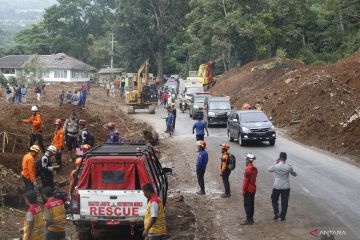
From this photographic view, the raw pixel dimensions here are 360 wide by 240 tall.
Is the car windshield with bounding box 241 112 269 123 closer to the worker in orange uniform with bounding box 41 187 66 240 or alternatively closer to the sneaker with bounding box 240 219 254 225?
the sneaker with bounding box 240 219 254 225

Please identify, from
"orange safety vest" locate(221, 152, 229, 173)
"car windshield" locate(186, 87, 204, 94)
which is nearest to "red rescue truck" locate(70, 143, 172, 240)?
"orange safety vest" locate(221, 152, 229, 173)

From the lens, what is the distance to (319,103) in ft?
114

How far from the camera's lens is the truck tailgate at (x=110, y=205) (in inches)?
457

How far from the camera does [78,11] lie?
111 metres

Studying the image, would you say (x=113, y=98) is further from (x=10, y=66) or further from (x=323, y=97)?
(x=10, y=66)

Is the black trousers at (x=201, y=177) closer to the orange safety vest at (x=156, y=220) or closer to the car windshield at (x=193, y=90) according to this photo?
the orange safety vest at (x=156, y=220)

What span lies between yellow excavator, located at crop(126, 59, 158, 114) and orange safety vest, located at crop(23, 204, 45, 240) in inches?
1472

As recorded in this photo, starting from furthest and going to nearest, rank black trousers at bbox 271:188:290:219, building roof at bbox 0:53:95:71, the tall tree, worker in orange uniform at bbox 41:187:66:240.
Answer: building roof at bbox 0:53:95:71
the tall tree
black trousers at bbox 271:188:290:219
worker in orange uniform at bbox 41:187:66:240

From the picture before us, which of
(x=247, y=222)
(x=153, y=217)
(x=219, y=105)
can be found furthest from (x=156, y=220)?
(x=219, y=105)

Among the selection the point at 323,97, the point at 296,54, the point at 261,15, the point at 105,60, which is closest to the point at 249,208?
the point at 323,97

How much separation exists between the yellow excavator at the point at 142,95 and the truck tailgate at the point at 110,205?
35444mm

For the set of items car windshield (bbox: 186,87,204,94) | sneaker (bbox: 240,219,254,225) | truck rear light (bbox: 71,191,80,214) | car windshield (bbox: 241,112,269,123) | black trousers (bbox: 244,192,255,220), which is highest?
car windshield (bbox: 186,87,204,94)

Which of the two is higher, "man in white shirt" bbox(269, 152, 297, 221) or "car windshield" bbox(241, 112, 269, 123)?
"car windshield" bbox(241, 112, 269, 123)

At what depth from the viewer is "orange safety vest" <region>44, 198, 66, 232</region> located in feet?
32.0
